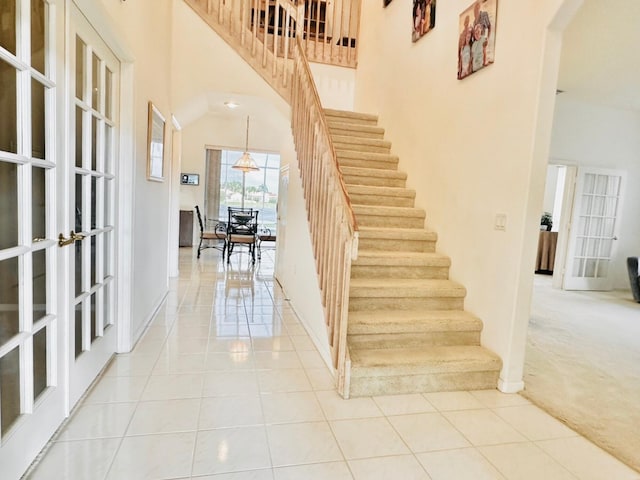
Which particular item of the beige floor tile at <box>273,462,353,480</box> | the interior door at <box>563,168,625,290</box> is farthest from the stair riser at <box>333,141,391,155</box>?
the interior door at <box>563,168,625,290</box>

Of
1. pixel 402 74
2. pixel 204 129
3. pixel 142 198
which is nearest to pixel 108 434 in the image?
pixel 142 198

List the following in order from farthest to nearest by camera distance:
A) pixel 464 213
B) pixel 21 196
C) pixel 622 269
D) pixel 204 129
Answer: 1. pixel 204 129
2. pixel 622 269
3. pixel 464 213
4. pixel 21 196

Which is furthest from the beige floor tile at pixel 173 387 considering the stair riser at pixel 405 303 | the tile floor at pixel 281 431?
the stair riser at pixel 405 303

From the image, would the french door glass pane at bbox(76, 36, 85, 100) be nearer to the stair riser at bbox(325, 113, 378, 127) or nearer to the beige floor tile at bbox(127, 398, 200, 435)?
the beige floor tile at bbox(127, 398, 200, 435)

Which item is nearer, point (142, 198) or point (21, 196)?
point (21, 196)

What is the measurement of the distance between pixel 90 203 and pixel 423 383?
2.41m

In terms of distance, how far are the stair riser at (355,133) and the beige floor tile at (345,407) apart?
3153mm

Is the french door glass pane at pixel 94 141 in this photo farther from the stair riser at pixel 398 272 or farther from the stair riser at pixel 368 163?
the stair riser at pixel 368 163

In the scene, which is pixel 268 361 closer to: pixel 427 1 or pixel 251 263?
pixel 427 1

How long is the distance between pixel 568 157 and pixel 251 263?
18.8 feet

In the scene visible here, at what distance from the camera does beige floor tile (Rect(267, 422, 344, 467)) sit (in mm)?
1771

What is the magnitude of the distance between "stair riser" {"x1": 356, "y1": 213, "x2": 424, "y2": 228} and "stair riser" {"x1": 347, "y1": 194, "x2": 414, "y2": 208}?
0.23 m

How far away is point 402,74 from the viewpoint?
4.40 m

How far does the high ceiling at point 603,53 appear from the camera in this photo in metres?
2.94
